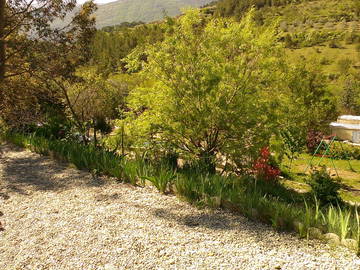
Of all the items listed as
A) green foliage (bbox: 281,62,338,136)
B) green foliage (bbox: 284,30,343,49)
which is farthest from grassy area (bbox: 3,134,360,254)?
green foliage (bbox: 284,30,343,49)

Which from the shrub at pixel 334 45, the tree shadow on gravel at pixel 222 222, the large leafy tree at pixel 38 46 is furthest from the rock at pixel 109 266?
the shrub at pixel 334 45

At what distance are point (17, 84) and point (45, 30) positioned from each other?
224 cm

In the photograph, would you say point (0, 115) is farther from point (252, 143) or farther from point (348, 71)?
point (348, 71)

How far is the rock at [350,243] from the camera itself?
9.82ft

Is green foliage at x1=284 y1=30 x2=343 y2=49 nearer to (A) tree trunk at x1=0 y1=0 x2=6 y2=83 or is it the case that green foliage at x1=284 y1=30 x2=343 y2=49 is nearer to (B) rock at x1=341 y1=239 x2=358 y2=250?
(A) tree trunk at x1=0 y1=0 x2=6 y2=83

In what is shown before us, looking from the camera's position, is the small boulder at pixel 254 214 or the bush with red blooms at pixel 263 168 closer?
the small boulder at pixel 254 214

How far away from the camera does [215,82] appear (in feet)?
18.1

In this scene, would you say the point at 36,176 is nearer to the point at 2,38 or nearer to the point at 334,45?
the point at 2,38

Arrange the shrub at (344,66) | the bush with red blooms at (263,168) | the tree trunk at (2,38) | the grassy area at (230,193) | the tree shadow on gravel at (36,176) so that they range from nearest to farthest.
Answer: the grassy area at (230,193) < the tree shadow on gravel at (36,176) < the bush with red blooms at (263,168) < the tree trunk at (2,38) < the shrub at (344,66)

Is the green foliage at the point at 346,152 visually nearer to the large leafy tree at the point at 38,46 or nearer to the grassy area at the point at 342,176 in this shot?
the grassy area at the point at 342,176

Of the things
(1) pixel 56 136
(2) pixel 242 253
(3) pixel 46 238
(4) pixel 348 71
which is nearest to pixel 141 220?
(3) pixel 46 238

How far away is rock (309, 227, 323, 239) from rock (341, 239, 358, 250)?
23cm

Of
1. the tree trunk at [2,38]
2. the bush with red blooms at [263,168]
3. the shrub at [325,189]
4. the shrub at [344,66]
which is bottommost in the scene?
the shrub at [344,66]

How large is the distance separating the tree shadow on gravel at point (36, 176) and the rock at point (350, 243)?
3.84 meters
